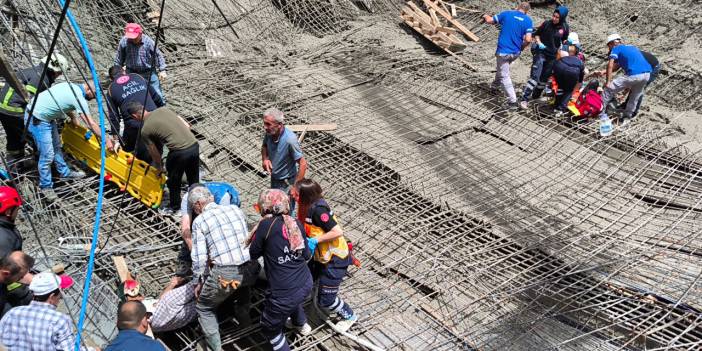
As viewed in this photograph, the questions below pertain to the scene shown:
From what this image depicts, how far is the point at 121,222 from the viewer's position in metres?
5.75

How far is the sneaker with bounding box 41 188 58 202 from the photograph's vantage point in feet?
19.5

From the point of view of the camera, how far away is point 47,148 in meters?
5.85

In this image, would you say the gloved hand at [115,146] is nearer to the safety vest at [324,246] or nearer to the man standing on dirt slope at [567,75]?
the safety vest at [324,246]

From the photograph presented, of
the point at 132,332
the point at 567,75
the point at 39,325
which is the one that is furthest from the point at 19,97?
the point at 567,75

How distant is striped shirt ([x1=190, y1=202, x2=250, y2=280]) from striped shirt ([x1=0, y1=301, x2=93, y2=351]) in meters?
0.92

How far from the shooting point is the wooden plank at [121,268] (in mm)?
4834

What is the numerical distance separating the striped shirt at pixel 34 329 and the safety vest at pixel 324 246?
5.39 ft

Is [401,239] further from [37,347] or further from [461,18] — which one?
[461,18]

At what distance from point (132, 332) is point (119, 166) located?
3037 millimetres

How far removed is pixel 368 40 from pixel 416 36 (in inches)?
39.8

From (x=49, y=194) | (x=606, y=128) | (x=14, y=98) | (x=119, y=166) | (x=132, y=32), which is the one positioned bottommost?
(x=49, y=194)

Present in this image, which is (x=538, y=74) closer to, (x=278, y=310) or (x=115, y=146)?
(x=115, y=146)

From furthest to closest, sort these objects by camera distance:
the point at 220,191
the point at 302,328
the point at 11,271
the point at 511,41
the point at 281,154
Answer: the point at 511,41, the point at 281,154, the point at 220,191, the point at 302,328, the point at 11,271

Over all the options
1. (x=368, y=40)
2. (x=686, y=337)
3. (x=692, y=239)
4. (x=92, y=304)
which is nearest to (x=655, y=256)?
(x=692, y=239)
